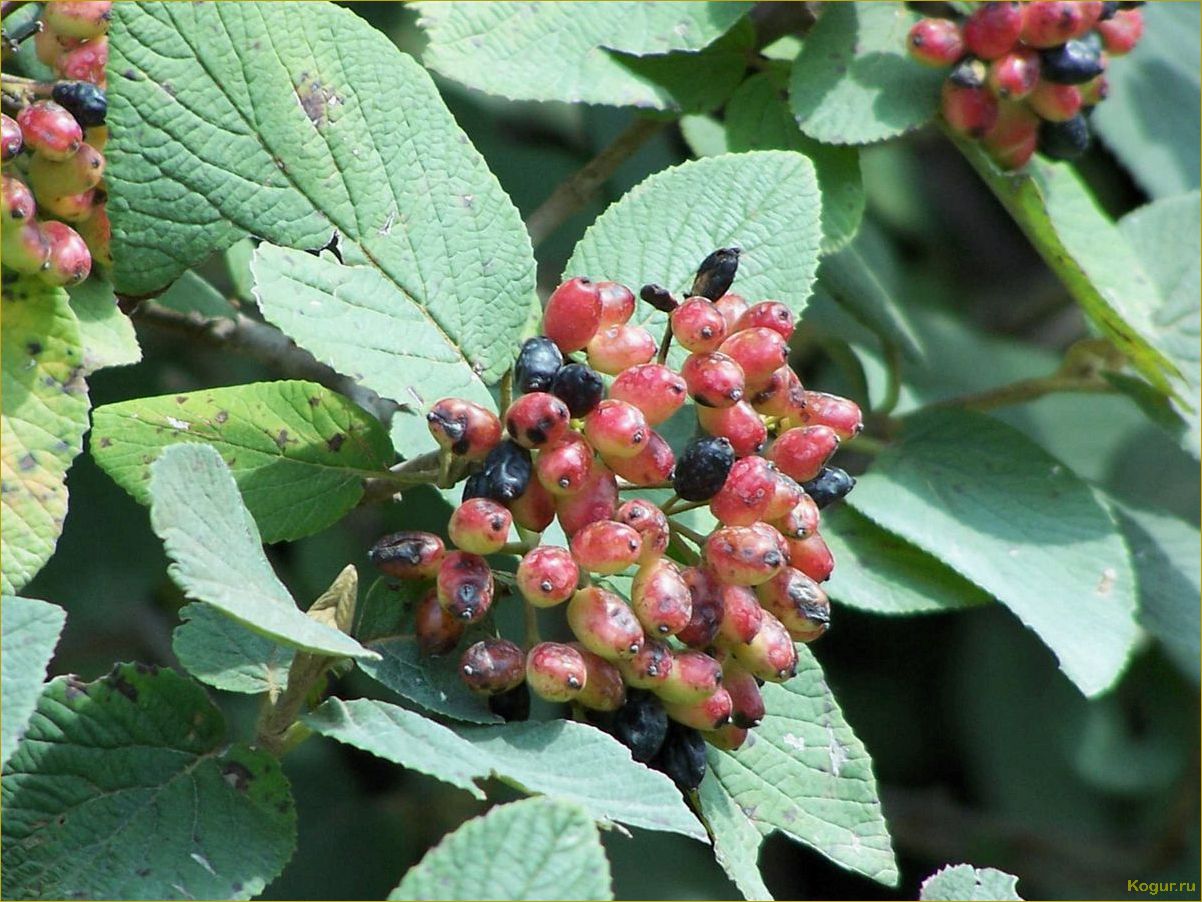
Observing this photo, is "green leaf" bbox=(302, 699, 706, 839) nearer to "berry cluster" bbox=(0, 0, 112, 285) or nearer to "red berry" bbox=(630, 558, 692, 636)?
"red berry" bbox=(630, 558, 692, 636)

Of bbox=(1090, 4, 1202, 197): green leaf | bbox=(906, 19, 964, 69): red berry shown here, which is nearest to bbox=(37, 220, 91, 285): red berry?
bbox=(906, 19, 964, 69): red berry

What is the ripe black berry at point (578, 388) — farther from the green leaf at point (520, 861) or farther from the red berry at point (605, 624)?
the green leaf at point (520, 861)

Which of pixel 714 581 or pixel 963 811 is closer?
pixel 714 581

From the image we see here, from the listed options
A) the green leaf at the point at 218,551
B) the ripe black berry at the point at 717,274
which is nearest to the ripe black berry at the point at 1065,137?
the ripe black berry at the point at 717,274

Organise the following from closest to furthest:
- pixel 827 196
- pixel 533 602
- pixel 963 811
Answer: pixel 533 602 < pixel 827 196 < pixel 963 811

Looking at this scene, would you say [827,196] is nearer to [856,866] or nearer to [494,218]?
[494,218]

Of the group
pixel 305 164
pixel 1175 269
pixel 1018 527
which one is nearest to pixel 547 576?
pixel 305 164

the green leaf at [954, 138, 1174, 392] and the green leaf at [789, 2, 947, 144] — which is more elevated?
the green leaf at [789, 2, 947, 144]

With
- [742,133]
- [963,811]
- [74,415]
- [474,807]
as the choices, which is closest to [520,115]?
[742,133]
